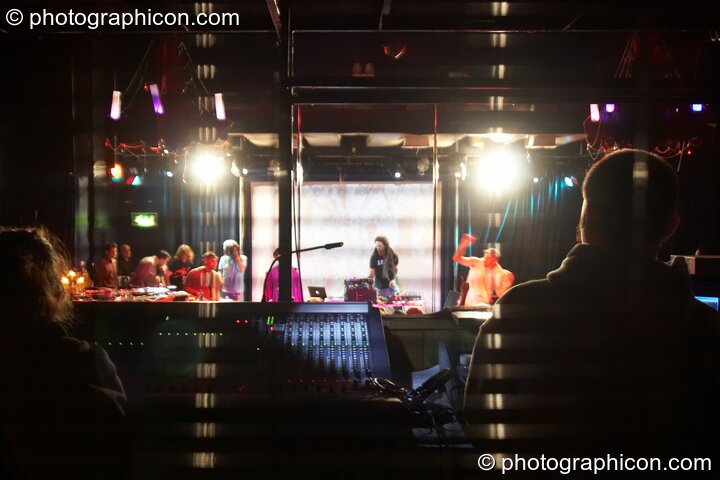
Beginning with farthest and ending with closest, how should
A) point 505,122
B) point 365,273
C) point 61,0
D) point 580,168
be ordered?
point 365,273, point 580,168, point 505,122, point 61,0

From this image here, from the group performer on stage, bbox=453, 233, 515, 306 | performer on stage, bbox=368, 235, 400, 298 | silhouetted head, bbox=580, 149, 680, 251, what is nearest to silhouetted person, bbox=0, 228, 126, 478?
silhouetted head, bbox=580, 149, 680, 251

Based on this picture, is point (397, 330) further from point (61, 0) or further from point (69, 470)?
point (61, 0)

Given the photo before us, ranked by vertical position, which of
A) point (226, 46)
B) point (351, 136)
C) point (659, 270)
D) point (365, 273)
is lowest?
point (365, 273)

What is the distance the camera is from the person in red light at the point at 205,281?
265 inches

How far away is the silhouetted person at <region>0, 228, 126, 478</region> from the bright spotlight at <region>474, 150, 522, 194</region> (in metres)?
8.85

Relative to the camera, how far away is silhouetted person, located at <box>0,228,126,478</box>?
1085 mm

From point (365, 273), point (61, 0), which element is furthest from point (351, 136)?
point (61, 0)

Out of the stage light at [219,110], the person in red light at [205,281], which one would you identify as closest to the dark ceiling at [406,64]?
the stage light at [219,110]

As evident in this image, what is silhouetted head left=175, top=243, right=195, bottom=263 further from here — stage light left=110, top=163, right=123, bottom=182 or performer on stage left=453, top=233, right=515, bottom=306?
performer on stage left=453, top=233, right=515, bottom=306

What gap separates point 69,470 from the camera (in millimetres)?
1097

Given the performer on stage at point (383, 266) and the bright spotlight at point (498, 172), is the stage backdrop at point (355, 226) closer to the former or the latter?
A: the bright spotlight at point (498, 172)

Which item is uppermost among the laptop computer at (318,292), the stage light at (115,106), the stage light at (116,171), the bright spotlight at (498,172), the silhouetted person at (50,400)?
the bright spotlight at (498,172)

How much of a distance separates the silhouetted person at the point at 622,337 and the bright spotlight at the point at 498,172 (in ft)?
27.5

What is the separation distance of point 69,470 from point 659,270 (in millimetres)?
1417
